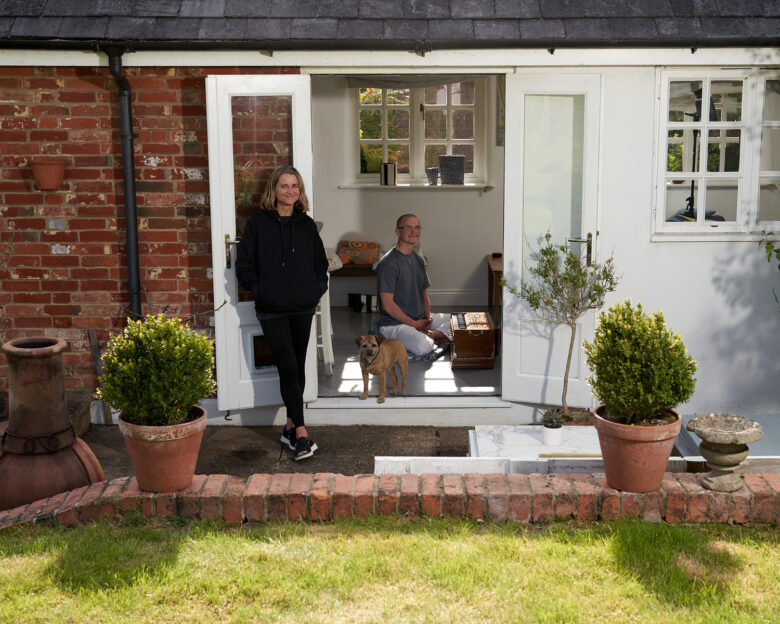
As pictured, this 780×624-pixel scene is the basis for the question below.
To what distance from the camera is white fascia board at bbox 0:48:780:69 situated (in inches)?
263

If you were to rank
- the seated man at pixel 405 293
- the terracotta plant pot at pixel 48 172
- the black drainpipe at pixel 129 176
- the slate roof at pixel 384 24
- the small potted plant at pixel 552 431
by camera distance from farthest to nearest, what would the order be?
the seated man at pixel 405 293 → the terracotta plant pot at pixel 48 172 → the black drainpipe at pixel 129 176 → the slate roof at pixel 384 24 → the small potted plant at pixel 552 431

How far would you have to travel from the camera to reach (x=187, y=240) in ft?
23.1

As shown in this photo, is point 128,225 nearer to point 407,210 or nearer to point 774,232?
point 774,232

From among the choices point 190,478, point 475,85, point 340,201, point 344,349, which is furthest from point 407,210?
point 190,478

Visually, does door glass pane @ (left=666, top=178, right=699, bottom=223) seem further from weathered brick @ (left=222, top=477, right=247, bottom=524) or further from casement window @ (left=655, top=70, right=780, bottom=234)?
weathered brick @ (left=222, top=477, right=247, bottom=524)

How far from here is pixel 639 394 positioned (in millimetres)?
4707

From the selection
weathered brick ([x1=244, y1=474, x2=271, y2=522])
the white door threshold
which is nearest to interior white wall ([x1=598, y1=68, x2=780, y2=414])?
the white door threshold

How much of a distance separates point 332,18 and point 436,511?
3549 millimetres

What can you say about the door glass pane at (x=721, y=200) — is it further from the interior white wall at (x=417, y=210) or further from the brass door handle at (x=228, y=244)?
the interior white wall at (x=417, y=210)

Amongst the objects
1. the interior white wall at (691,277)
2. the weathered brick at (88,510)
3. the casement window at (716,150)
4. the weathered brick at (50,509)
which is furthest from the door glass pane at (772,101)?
the weathered brick at (50,509)

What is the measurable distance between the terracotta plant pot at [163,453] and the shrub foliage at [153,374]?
8cm

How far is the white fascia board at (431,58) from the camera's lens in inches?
263

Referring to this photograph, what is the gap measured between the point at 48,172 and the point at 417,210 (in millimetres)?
5894

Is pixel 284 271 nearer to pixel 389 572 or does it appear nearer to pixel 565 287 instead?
pixel 565 287
